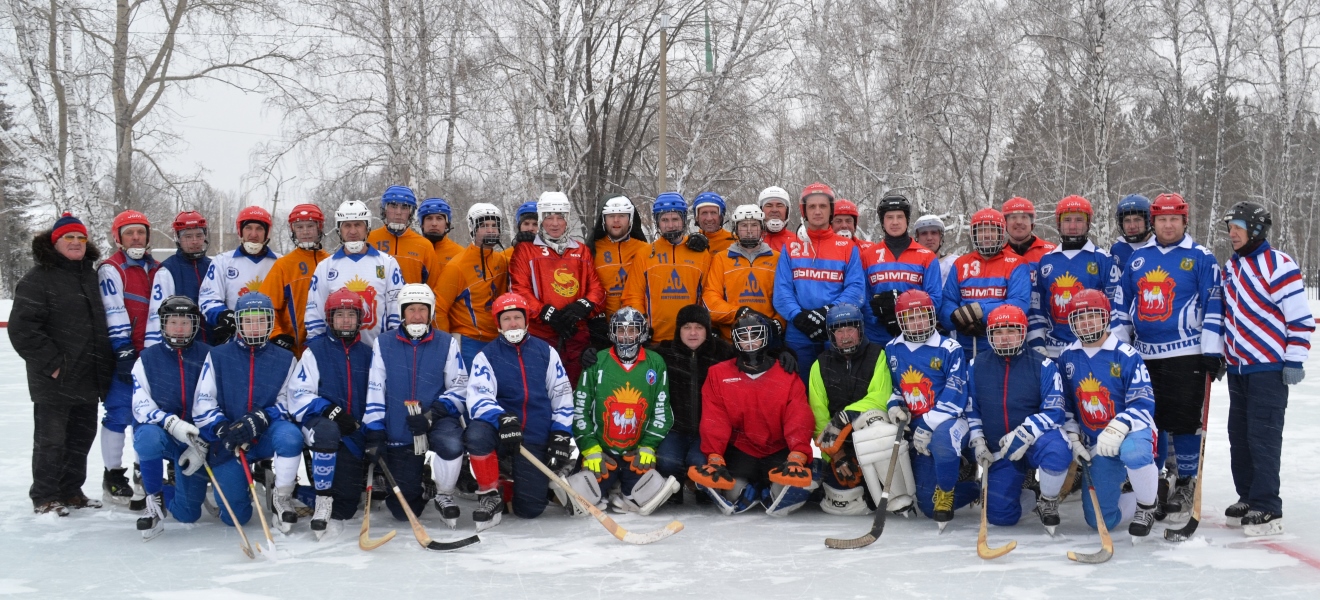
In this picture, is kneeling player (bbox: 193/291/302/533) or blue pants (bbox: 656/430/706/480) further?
blue pants (bbox: 656/430/706/480)

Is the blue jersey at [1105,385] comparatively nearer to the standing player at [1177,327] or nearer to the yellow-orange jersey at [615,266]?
the standing player at [1177,327]

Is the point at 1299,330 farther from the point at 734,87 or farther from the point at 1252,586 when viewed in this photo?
the point at 734,87

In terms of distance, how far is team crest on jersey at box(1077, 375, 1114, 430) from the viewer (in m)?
4.33

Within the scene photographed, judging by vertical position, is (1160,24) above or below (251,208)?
above

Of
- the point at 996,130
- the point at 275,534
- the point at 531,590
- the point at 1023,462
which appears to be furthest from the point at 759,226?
the point at 996,130

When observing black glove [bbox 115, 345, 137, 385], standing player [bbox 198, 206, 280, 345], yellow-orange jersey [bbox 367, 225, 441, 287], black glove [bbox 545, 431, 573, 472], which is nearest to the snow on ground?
black glove [bbox 545, 431, 573, 472]

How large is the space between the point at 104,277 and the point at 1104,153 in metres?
13.0

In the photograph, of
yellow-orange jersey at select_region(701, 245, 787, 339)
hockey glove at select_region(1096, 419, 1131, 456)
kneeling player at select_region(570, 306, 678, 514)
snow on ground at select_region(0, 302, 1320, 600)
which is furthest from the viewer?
yellow-orange jersey at select_region(701, 245, 787, 339)

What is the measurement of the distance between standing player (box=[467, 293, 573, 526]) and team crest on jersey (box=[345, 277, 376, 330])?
71 centimetres

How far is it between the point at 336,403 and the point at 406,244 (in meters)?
1.30

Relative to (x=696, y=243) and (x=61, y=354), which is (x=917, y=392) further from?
(x=61, y=354)

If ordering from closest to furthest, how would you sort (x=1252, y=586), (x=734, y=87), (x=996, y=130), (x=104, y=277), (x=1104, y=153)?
(x=1252, y=586), (x=104, y=277), (x=1104, y=153), (x=734, y=87), (x=996, y=130)

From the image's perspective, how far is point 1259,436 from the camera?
427 centimetres

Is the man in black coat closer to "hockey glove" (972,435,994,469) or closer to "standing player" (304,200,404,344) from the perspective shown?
"standing player" (304,200,404,344)
